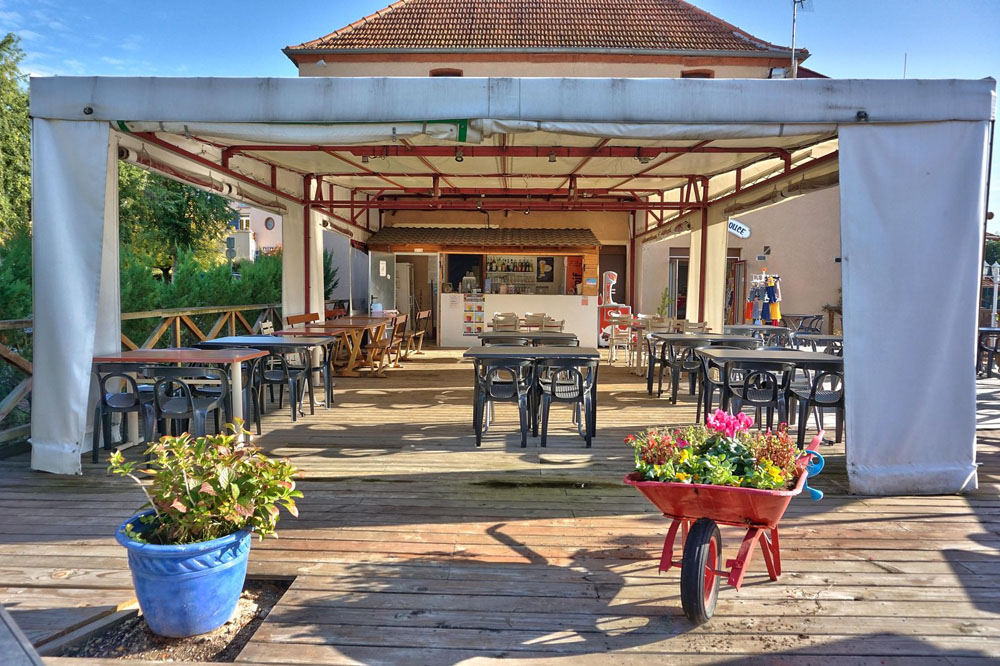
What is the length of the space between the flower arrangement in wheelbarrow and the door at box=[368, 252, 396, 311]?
39.5ft

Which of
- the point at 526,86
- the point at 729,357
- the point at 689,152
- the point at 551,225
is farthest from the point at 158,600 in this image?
the point at 551,225

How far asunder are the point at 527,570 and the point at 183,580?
153cm

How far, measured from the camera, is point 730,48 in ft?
53.8

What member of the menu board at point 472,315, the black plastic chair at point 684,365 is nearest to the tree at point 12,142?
the menu board at point 472,315

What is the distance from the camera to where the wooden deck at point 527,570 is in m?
2.56

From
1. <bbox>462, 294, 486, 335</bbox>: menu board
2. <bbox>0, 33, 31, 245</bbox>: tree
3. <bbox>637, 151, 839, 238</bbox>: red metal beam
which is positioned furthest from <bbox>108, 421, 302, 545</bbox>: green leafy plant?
<bbox>0, 33, 31, 245</bbox>: tree

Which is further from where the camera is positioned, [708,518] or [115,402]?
[115,402]

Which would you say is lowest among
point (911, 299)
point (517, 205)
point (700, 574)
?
point (700, 574)

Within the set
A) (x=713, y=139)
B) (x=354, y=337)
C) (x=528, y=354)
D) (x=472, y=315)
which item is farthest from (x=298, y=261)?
(x=713, y=139)

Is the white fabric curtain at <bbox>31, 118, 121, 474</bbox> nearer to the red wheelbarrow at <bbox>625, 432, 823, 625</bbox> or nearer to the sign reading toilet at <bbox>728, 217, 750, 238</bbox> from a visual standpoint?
the red wheelbarrow at <bbox>625, 432, 823, 625</bbox>

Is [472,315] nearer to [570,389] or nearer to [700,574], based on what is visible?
[570,389]

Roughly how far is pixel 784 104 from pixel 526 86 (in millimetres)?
1777

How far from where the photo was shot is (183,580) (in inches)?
97.0

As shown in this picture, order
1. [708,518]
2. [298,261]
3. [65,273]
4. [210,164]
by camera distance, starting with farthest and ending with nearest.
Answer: [298,261], [210,164], [65,273], [708,518]
